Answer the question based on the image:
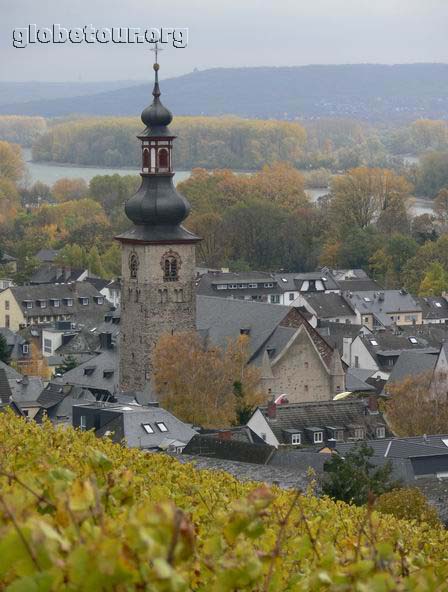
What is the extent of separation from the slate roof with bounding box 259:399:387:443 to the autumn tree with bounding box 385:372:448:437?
1.90 ft

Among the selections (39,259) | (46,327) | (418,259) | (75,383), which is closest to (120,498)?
(75,383)

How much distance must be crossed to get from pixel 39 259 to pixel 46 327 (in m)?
31.3

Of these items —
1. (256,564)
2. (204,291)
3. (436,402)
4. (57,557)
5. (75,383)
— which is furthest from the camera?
(204,291)

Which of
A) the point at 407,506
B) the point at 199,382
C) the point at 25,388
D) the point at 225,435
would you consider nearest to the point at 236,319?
the point at 199,382

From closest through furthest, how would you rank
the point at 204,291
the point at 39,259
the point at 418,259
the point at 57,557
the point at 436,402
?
the point at 57,557 < the point at 436,402 < the point at 204,291 < the point at 418,259 < the point at 39,259

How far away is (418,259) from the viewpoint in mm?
104562

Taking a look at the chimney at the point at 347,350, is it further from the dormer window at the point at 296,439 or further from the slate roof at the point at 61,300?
the dormer window at the point at 296,439

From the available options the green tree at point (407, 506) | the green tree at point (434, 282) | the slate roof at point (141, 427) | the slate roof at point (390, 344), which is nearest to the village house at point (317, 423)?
the slate roof at point (141, 427)

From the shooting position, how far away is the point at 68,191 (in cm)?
17162

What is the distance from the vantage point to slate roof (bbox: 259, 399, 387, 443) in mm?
49906

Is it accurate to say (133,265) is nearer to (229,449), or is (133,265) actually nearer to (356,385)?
(356,385)

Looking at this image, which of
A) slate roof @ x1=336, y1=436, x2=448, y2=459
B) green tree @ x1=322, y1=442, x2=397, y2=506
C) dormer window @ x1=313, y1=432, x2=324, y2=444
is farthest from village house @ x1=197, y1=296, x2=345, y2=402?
green tree @ x1=322, y1=442, x2=397, y2=506

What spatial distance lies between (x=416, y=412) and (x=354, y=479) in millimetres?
17482

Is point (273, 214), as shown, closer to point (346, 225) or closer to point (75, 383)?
point (346, 225)
